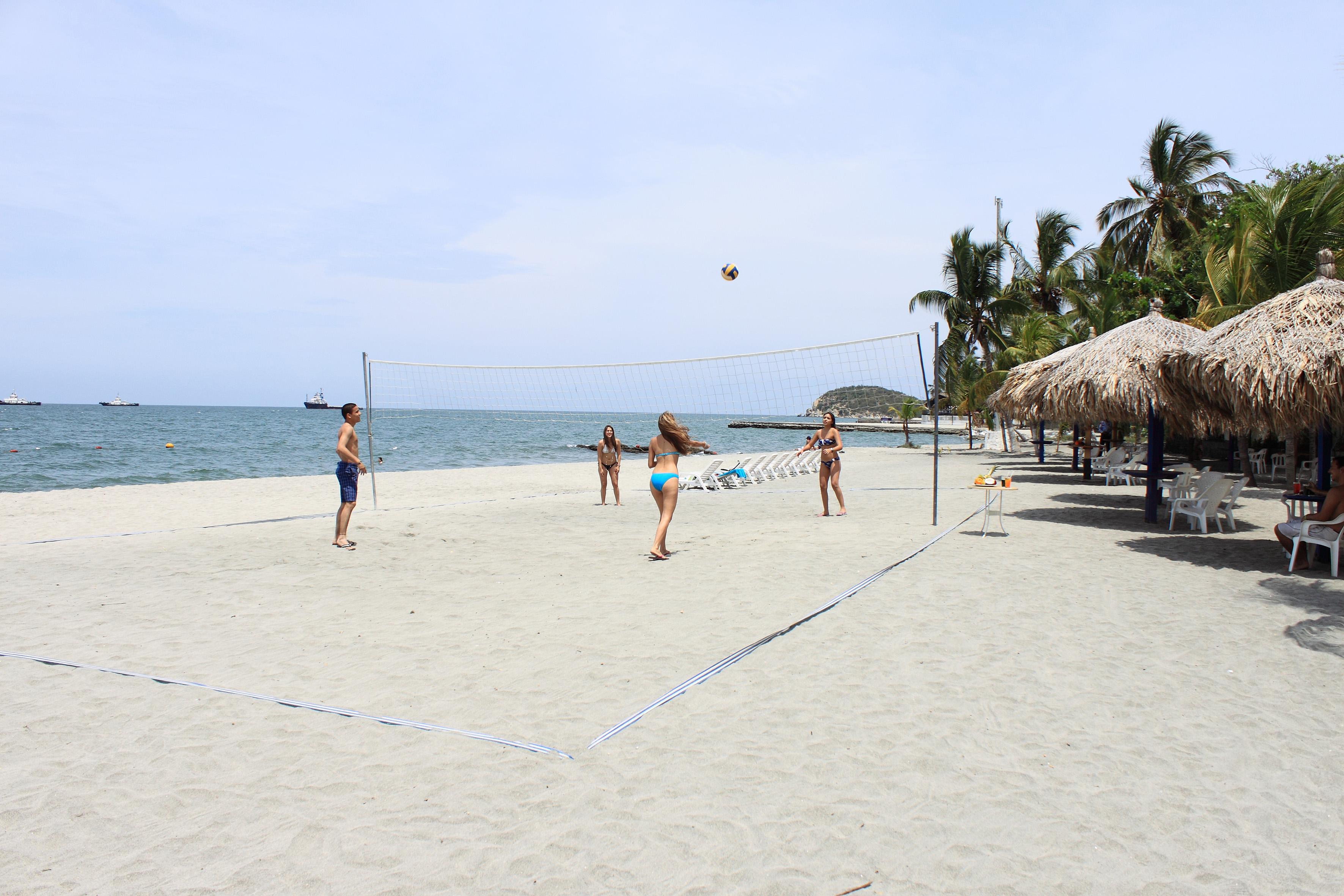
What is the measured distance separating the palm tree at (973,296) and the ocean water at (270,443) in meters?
12.7

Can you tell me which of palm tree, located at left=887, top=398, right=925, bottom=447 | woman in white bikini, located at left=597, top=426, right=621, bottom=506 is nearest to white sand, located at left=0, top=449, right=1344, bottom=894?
woman in white bikini, located at left=597, top=426, right=621, bottom=506

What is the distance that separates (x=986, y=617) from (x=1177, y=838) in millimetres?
2307

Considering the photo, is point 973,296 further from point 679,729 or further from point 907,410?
point 679,729

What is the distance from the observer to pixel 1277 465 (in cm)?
1391

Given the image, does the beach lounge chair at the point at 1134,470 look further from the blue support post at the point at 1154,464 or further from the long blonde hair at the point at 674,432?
the long blonde hair at the point at 674,432

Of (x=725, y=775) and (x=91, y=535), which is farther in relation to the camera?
(x=91, y=535)

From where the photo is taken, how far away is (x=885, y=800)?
2.50 meters

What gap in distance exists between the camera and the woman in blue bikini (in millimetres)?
6250

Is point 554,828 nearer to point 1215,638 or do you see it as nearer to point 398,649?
point 398,649

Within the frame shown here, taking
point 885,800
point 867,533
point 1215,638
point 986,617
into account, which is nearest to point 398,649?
point 885,800

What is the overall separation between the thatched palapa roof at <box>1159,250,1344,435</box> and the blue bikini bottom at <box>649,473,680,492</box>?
14.9 feet

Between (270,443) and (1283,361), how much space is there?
3780 cm

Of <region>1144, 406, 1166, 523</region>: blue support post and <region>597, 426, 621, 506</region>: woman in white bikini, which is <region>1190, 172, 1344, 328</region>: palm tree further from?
<region>597, 426, 621, 506</region>: woman in white bikini

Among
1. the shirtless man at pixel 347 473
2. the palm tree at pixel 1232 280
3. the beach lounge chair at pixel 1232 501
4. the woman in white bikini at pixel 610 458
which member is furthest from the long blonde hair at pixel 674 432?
the palm tree at pixel 1232 280
